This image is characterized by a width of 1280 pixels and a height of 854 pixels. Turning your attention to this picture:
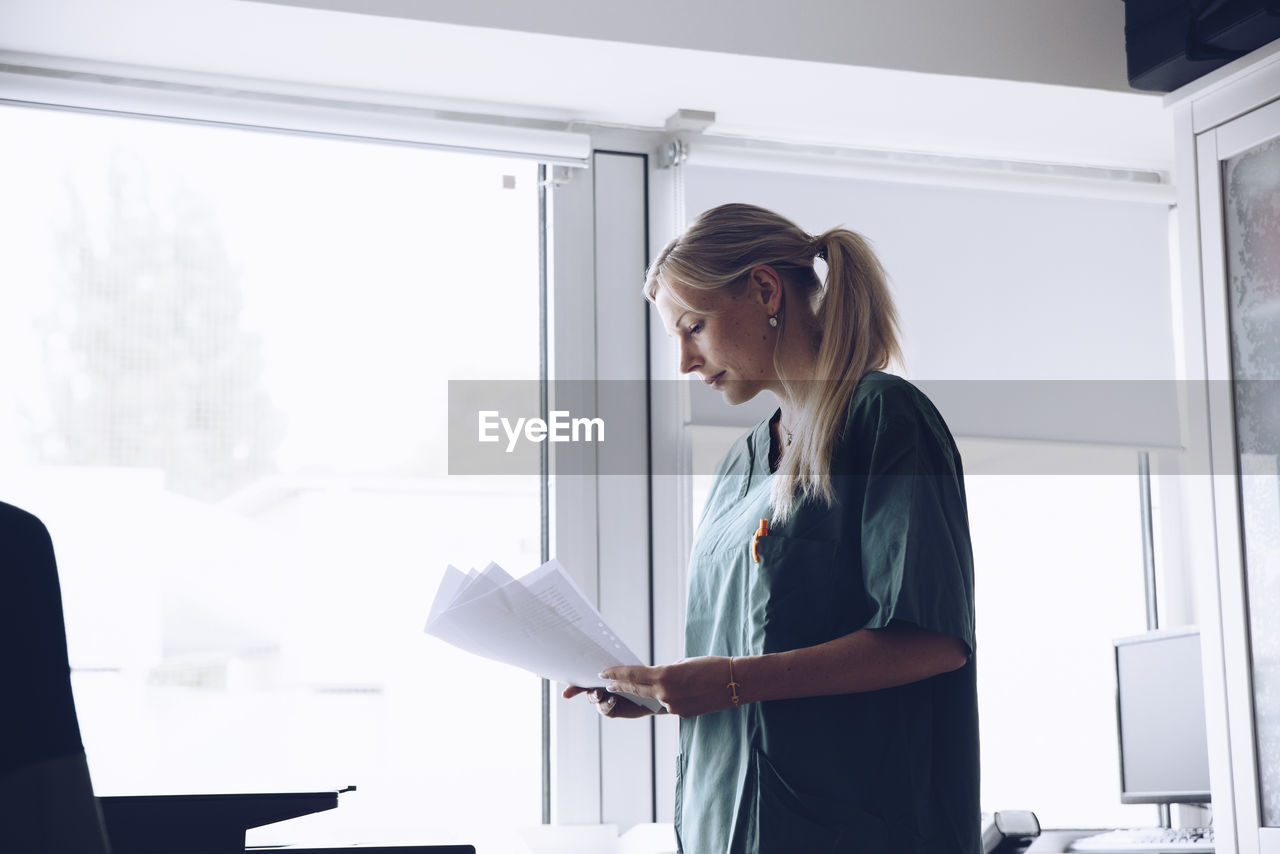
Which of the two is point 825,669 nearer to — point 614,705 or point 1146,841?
point 614,705

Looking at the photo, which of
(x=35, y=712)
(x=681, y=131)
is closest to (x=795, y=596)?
(x=35, y=712)

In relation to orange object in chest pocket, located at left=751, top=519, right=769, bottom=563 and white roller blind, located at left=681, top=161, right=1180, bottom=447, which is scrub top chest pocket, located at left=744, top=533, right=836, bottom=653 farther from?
white roller blind, located at left=681, top=161, right=1180, bottom=447

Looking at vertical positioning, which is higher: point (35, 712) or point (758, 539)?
point (758, 539)

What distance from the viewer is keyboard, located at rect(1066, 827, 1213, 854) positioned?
2313 mm

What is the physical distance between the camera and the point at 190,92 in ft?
7.75

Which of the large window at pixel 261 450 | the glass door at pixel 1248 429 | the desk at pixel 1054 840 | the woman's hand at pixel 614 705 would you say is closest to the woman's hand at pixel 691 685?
the woman's hand at pixel 614 705

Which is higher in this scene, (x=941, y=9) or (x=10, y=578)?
(x=941, y=9)

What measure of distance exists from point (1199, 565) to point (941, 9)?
1.16 metres

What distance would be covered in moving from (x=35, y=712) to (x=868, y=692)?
3.03 ft

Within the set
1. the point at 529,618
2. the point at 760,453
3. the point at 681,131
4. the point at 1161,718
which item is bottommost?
the point at 1161,718

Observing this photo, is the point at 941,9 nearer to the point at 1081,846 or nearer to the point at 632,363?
the point at 632,363

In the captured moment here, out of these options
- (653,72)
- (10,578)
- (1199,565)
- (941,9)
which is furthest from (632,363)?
(10,578)

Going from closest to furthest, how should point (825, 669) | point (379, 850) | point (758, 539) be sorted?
point (379, 850), point (825, 669), point (758, 539)

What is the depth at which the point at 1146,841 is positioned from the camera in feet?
7.86
